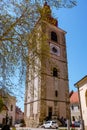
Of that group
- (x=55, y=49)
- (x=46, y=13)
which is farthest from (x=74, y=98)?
(x=46, y=13)

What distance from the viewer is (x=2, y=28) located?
7.55 meters

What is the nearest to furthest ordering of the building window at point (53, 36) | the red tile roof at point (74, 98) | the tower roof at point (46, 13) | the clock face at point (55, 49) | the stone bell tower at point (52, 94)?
the tower roof at point (46, 13)
the stone bell tower at point (52, 94)
the clock face at point (55, 49)
the building window at point (53, 36)
the red tile roof at point (74, 98)

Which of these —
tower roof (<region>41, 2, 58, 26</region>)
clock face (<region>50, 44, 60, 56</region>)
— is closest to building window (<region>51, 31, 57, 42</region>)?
clock face (<region>50, 44, 60, 56</region>)

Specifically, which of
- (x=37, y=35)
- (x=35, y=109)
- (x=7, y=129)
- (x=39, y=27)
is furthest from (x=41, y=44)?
(x=35, y=109)

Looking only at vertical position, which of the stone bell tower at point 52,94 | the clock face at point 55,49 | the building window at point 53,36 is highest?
the building window at point 53,36

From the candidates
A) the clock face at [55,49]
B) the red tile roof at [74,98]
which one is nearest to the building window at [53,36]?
the clock face at [55,49]

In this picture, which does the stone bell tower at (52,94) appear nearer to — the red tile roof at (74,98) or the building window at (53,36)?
the building window at (53,36)

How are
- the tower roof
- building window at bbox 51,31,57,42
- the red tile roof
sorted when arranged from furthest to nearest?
1. the red tile roof
2. building window at bbox 51,31,57,42
3. the tower roof

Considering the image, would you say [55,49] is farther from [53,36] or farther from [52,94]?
[52,94]

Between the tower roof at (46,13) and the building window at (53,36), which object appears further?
the building window at (53,36)

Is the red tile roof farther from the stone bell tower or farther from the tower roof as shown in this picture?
the tower roof

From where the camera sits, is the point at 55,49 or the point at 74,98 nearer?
the point at 55,49

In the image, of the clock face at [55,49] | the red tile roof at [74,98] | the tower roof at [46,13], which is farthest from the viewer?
the red tile roof at [74,98]

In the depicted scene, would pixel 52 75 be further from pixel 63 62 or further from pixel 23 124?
pixel 23 124
